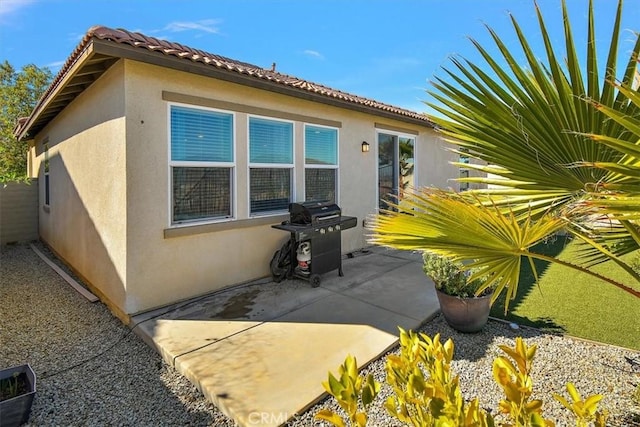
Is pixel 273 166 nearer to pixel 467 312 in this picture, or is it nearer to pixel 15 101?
pixel 467 312

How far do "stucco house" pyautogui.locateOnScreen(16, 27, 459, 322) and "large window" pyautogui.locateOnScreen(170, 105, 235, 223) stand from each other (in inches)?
0.7

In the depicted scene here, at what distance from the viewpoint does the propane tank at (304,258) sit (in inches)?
240

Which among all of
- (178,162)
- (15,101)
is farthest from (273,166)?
(15,101)

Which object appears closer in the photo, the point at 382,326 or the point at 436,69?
the point at 436,69

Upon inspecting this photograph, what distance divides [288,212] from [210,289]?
214 cm

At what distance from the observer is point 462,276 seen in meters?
4.36

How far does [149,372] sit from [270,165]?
4.00 meters

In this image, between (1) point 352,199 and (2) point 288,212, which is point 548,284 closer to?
(1) point 352,199

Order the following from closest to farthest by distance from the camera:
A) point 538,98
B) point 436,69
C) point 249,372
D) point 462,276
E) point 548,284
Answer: point 538,98 < point 436,69 < point 249,372 < point 462,276 < point 548,284

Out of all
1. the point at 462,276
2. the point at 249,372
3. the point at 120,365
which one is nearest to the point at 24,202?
the point at 120,365

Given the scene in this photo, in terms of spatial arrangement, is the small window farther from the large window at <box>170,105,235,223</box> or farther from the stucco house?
the large window at <box>170,105,235,223</box>

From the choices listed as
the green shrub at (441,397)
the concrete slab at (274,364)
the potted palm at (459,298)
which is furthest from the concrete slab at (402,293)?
the green shrub at (441,397)

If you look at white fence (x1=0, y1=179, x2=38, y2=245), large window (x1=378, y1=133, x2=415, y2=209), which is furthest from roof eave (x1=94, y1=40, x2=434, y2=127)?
white fence (x1=0, y1=179, x2=38, y2=245)

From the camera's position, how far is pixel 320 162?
7.62m
